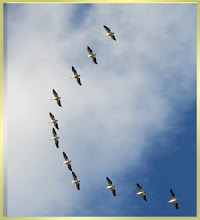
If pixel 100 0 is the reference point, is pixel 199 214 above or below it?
below

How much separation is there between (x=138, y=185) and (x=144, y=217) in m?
20.6

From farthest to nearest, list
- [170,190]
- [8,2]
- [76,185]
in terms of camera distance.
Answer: [76,185], [170,190], [8,2]

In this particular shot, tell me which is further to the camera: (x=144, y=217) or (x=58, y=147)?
(x=58, y=147)

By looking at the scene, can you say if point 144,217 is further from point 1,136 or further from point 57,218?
point 1,136

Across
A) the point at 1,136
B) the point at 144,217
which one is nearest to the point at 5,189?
the point at 1,136

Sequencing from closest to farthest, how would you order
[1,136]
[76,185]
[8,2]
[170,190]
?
[1,136] → [8,2] → [170,190] → [76,185]

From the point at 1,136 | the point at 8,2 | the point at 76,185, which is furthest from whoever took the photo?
the point at 76,185

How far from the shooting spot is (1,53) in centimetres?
3834

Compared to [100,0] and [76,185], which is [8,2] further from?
[76,185]

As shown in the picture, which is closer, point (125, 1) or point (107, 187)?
point (125, 1)

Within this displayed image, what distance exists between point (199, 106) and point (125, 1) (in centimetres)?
689

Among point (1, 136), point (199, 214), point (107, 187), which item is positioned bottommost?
point (199, 214)

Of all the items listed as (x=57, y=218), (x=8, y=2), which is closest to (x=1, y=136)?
(x=57, y=218)

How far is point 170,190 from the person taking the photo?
5431 cm
